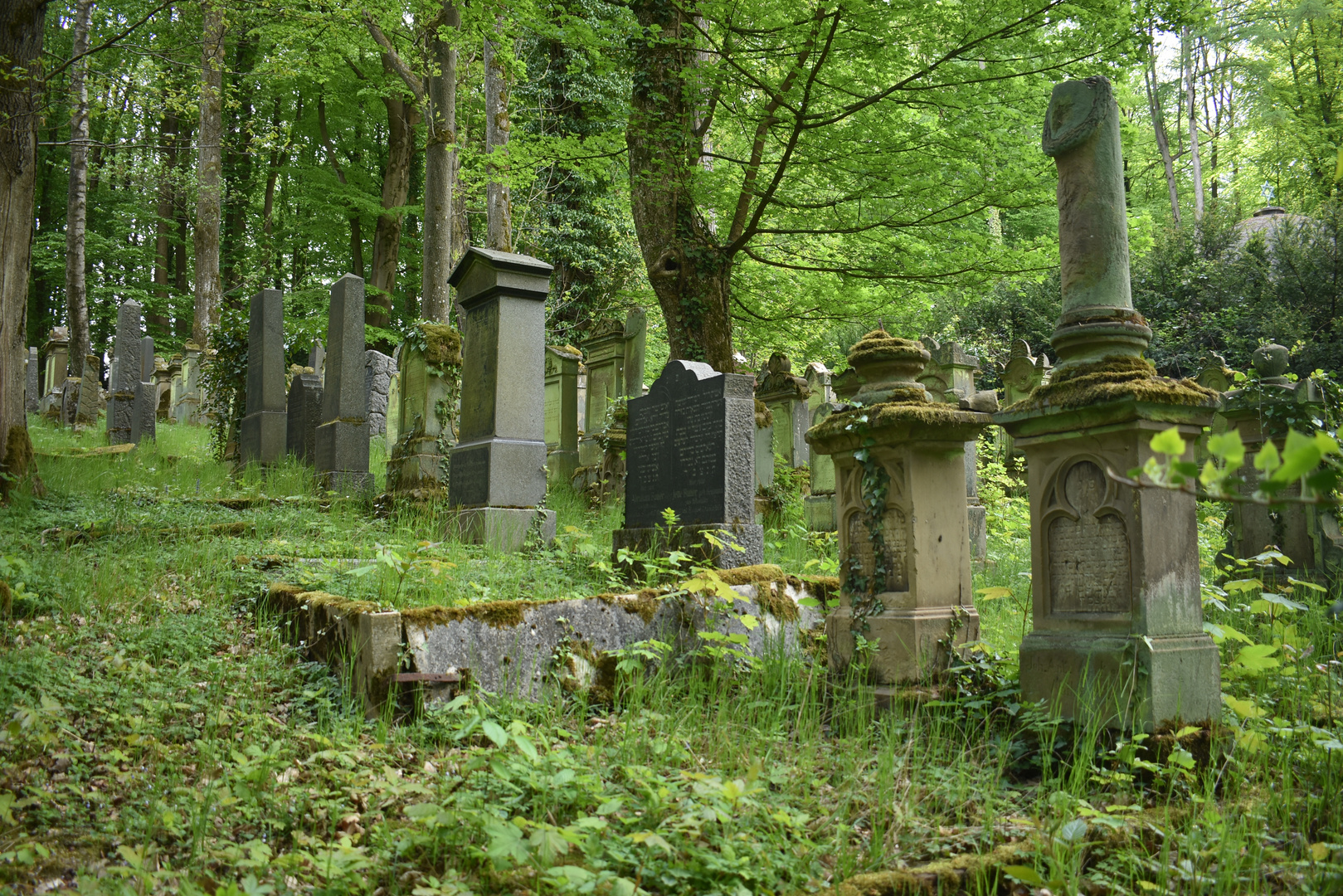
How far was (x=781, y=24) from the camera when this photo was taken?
8.38m

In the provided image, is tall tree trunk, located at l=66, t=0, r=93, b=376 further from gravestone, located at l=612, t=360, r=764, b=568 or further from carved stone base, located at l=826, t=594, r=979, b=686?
carved stone base, located at l=826, t=594, r=979, b=686

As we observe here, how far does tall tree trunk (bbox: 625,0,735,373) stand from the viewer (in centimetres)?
977

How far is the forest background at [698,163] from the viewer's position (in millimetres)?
8578

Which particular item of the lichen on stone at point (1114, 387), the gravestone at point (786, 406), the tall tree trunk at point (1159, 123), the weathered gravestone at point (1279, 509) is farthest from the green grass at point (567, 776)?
the tall tree trunk at point (1159, 123)

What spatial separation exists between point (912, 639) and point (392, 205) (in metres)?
19.2

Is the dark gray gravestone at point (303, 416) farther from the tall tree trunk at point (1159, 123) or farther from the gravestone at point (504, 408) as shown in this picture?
the tall tree trunk at point (1159, 123)

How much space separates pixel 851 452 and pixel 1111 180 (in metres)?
1.94

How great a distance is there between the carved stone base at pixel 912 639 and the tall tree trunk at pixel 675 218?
17.3ft

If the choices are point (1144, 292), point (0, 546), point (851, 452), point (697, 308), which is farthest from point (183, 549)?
point (1144, 292)

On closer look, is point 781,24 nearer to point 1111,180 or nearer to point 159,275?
point 1111,180

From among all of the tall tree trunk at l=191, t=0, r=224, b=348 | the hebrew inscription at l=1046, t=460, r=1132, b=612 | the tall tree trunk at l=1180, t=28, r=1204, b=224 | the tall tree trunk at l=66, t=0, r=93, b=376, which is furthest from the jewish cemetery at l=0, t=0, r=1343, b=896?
the tall tree trunk at l=1180, t=28, r=1204, b=224

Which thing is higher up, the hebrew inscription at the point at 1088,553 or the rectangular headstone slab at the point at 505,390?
the rectangular headstone slab at the point at 505,390

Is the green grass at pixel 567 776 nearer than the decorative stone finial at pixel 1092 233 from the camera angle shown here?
Yes

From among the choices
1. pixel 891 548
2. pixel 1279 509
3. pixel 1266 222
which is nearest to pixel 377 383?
pixel 891 548
